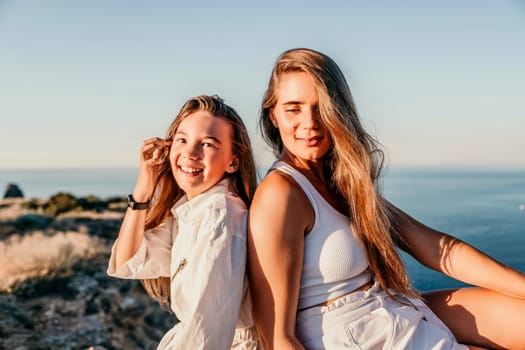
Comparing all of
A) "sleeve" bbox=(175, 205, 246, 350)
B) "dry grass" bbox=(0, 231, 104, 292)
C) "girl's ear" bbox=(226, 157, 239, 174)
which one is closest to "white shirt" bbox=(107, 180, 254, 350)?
"sleeve" bbox=(175, 205, 246, 350)

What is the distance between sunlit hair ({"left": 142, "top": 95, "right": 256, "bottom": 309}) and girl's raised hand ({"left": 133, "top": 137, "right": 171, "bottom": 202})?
0.13 feet

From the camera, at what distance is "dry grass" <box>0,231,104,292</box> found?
24.6ft

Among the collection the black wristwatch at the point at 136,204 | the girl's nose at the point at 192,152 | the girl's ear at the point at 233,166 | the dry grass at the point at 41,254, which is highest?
the girl's nose at the point at 192,152

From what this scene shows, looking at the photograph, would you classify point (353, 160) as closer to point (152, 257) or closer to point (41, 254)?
point (152, 257)

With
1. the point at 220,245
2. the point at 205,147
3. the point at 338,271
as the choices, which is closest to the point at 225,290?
the point at 220,245

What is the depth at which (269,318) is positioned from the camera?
2.01m

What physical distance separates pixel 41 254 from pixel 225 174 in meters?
7.10

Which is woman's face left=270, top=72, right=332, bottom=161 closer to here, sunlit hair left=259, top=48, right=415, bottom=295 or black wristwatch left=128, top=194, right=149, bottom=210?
sunlit hair left=259, top=48, right=415, bottom=295

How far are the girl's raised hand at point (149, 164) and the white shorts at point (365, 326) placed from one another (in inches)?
34.7

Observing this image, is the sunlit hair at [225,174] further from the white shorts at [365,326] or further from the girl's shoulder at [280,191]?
the white shorts at [365,326]

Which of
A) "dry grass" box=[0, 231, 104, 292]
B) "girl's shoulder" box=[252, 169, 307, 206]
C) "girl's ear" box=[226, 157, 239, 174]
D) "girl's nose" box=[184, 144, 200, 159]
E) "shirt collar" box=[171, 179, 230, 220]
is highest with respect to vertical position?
"girl's nose" box=[184, 144, 200, 159]

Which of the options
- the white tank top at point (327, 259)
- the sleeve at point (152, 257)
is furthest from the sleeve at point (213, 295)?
the sleeve at point (152, 257)

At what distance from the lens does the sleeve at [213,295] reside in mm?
1909

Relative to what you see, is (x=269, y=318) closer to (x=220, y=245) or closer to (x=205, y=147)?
(x=220, y=245)
